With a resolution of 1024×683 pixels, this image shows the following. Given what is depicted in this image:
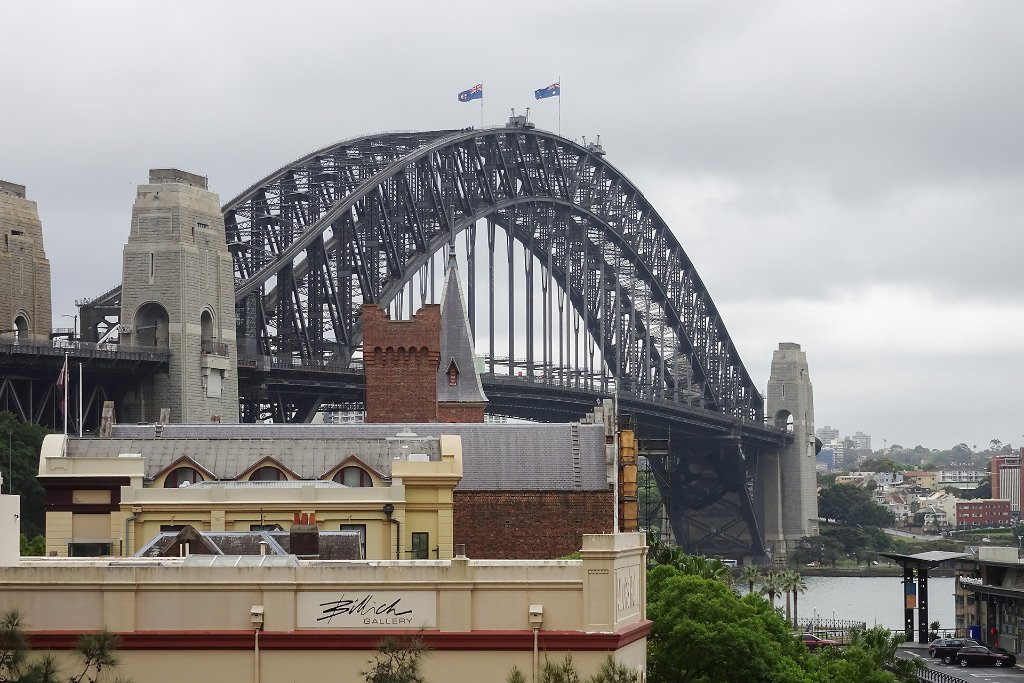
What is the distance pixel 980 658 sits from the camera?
9481 centimetres

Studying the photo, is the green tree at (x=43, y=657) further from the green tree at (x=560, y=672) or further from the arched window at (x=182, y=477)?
the arched window at (x=182, y=477)

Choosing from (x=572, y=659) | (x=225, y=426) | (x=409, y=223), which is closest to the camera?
(x=572, y=659)

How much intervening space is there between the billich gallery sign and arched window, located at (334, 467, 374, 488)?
2327cm

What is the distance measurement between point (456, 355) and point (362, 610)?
56047mm

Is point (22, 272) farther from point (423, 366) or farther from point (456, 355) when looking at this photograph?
point (423, 366)

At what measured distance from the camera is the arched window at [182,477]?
6250 centimetres

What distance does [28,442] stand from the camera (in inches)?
3999

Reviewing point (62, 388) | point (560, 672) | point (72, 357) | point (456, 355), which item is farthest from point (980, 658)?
point (560, 672)

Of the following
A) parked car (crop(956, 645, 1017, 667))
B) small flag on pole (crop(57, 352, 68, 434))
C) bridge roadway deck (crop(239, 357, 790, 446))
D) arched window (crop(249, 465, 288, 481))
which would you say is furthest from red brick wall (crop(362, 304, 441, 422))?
bridge roadway deck (crop(239, 357, 790, 446))

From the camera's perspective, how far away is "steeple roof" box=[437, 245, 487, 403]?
302ft

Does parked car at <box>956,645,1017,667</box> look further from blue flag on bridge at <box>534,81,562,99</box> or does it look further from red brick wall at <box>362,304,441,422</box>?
blue flag on bridge at <box>534,81,562,99</box>

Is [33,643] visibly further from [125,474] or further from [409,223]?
[409,223]

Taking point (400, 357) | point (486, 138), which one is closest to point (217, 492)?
point (400, 357)

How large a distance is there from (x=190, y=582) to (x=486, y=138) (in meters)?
140
